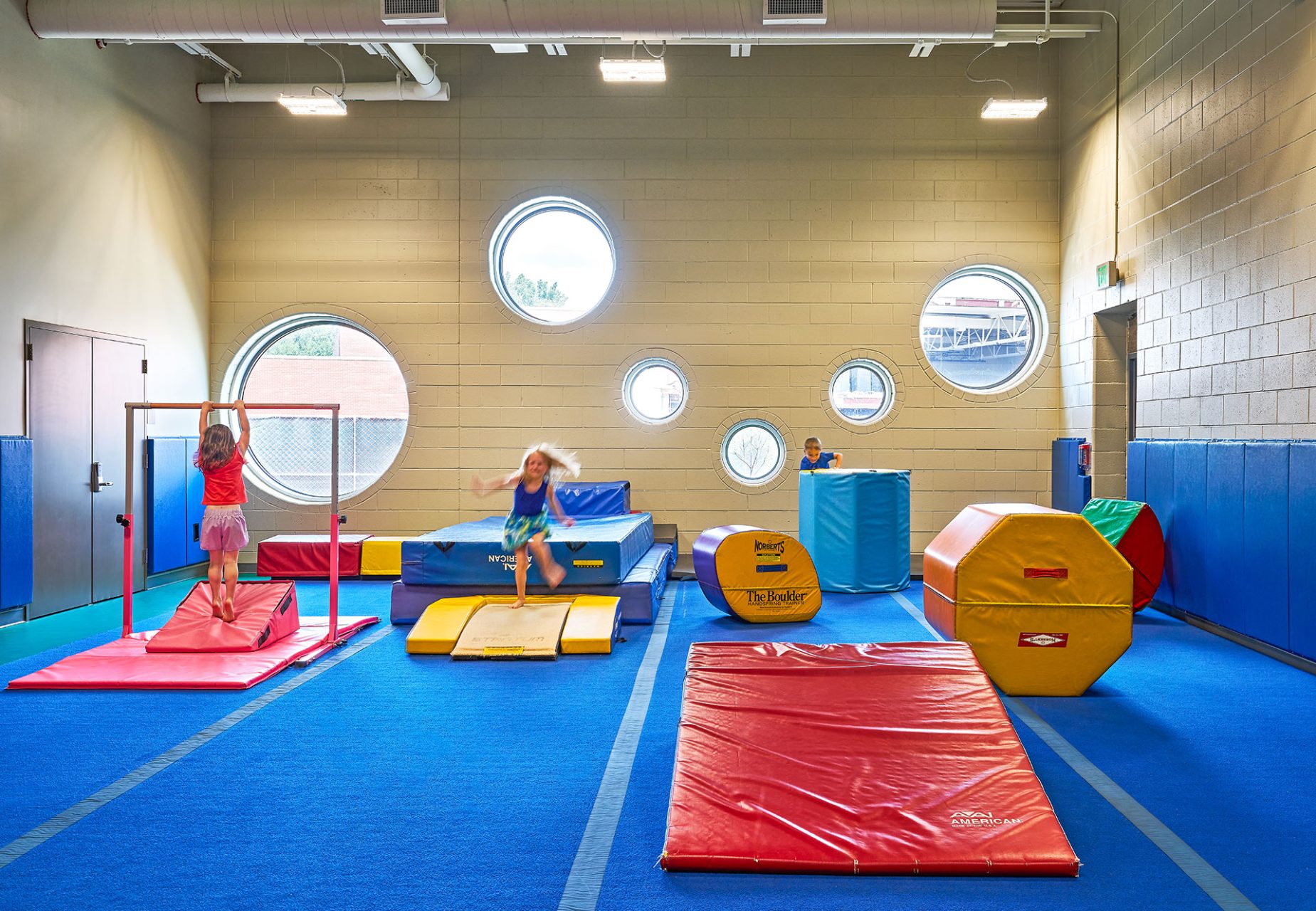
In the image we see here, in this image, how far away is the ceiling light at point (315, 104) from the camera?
8.14 meters

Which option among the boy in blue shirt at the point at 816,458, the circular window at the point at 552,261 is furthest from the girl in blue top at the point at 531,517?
the circular window at the point at 552,261

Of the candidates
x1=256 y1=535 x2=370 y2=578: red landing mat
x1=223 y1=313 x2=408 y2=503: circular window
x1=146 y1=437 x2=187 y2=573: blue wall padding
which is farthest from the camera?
x1=223 y1=313 x2=408 y2=503: circular window

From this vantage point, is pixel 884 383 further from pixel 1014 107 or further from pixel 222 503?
pixel 222 503

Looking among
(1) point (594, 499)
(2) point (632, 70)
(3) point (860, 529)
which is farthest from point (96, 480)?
(3) point (860, 529)

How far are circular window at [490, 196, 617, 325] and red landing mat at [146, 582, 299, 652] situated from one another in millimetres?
4764

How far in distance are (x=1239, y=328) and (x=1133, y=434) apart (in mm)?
2381

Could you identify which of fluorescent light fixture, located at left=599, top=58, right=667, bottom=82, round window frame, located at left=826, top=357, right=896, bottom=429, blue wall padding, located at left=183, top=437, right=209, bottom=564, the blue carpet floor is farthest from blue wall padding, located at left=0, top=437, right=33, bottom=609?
round window frame, located at left=826, top=357, right=896, bottom=429

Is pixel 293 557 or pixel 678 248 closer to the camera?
pixel 293 557

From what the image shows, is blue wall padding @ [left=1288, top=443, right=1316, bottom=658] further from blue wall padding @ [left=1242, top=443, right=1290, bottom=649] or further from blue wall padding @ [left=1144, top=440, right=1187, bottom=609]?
blue wall padding @ [left=1144, top=440, right=1187, bottom=609]

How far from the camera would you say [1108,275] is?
8.36 m

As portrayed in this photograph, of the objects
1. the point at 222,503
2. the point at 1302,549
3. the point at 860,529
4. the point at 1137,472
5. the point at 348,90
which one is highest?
the point at 348,90

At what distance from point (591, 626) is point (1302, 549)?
14.9ft

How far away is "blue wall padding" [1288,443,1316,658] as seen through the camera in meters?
5.38

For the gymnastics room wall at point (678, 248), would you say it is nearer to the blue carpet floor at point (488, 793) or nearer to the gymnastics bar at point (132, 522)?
the gymnastics bar at point (132, 522)
